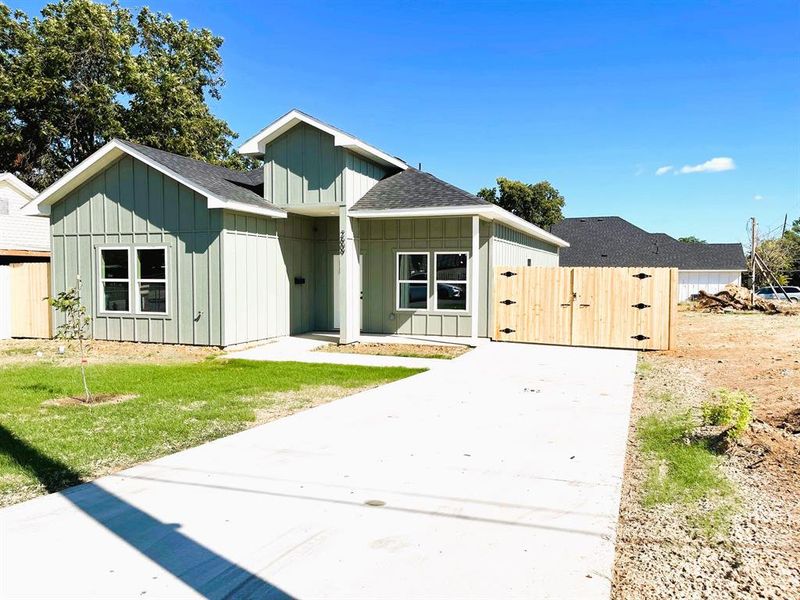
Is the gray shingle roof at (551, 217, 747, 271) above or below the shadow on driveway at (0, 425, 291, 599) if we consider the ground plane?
above

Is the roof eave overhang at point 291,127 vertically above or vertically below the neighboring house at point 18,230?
above

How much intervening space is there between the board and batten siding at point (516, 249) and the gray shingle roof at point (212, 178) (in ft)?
19.0

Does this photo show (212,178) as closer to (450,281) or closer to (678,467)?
(450,281)

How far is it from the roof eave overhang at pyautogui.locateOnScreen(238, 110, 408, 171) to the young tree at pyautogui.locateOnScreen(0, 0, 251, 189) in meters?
15.4

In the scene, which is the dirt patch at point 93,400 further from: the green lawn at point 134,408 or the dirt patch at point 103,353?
the dirt patch at point 103,353

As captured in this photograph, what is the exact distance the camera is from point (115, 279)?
47.0ft

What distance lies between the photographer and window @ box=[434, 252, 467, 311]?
48.6ft

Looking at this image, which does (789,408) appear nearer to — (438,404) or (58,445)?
(438,404)

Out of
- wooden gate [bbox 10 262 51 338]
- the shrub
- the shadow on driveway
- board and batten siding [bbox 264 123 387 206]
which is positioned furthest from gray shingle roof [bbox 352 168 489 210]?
the shadow on driveway

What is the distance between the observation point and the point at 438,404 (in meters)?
7.62

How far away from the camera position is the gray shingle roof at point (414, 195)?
1396 cm

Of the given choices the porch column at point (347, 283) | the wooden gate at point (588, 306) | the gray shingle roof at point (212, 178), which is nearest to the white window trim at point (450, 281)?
the wooden gate at point (588, 306)

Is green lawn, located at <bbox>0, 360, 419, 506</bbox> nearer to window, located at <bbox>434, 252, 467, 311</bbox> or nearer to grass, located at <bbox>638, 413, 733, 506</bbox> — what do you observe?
grass, located at <bbox>638, 413, 733, 506</bbox>

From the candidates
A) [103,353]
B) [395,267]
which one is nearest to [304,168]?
[395,267]
